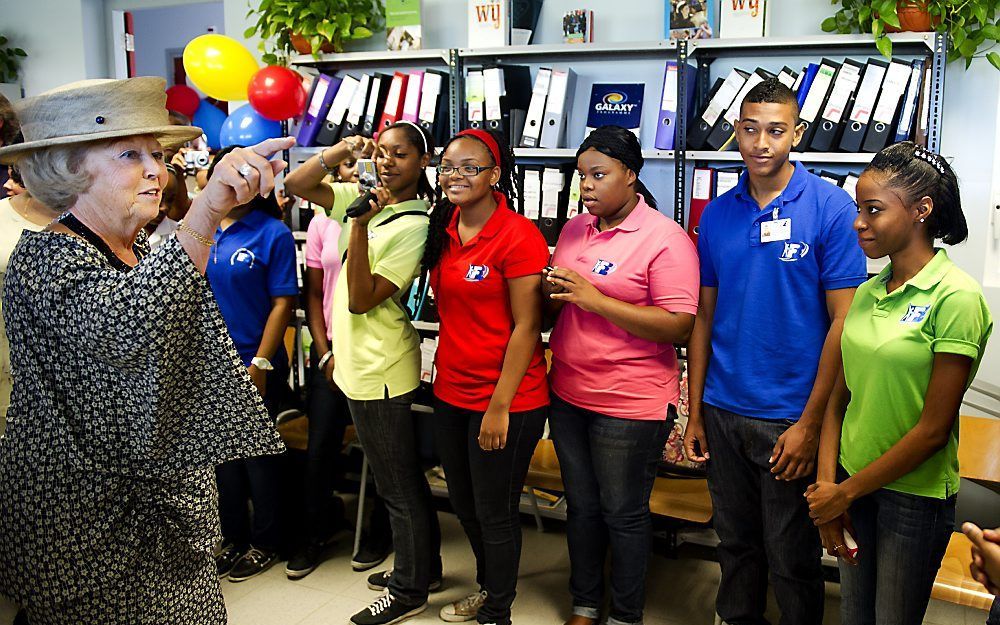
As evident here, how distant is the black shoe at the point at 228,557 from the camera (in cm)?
314

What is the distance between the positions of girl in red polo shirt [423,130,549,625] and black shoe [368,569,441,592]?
38 centimetres

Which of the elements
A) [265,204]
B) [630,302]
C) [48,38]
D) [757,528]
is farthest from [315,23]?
[757,528]

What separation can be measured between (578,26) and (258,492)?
2.31 meters

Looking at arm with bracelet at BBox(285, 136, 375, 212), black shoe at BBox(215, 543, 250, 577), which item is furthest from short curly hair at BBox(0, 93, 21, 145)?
black shoe at BBox(215, 543, 250, 577)

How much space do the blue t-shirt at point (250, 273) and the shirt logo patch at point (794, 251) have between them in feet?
5.81

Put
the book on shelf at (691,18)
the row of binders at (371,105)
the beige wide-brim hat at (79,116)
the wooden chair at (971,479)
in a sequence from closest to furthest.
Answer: the beige wide-brim hat at (79,116)
the wooden chair at (971,479)
the book on shelf at (691,18)
the row of binders at (371,105)

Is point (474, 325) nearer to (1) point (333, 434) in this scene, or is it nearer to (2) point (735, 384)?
(2) point (735, 384)

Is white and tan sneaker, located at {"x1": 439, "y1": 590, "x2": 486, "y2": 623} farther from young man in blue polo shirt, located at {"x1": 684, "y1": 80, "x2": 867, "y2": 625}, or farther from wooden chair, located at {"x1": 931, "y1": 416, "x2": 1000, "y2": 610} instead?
wooden chair, located at {"x1": 931, "y1": 416, "x2": 1000, "y2": 610}

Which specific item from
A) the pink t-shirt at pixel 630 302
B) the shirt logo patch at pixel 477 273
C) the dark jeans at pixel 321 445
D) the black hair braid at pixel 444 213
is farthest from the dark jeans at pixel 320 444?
the pink t-shirt at pixel 630 302

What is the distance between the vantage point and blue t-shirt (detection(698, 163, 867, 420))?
2078 mm

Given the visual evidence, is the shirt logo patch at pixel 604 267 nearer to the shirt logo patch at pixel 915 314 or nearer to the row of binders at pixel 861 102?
the shirt logo patch at pixel 915 314

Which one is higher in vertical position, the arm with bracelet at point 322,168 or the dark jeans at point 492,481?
the arm with bracelet at point 322,168

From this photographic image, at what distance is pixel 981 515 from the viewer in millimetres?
3223

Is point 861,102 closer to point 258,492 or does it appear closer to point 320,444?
point 320,444
